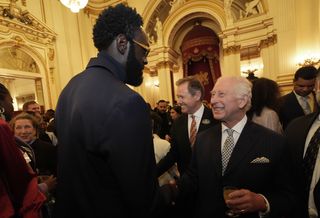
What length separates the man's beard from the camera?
122 cm

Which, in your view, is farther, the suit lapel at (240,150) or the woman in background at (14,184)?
the suit lapel at (240,150)

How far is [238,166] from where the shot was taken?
1626mm

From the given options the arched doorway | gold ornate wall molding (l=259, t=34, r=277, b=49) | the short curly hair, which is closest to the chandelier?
the arched doorway

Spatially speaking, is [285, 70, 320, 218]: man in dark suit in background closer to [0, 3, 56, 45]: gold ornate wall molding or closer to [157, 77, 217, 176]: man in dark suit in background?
[157, 77, 217, 176]: man in dark suit in background

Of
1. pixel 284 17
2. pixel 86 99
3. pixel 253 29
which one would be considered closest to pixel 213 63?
pixel 253 29

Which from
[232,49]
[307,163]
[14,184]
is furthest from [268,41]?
[14,184]

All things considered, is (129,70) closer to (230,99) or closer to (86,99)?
(86,99)

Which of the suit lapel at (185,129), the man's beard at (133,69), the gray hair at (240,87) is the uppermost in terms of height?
the man's beard at (133,69)

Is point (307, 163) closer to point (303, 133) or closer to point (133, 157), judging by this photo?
point (303, 133)

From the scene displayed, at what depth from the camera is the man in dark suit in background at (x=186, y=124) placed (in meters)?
2.66

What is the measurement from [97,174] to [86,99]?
34 cm

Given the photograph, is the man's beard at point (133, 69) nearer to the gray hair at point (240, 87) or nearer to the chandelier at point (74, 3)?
the gray hair at point (240, 87)

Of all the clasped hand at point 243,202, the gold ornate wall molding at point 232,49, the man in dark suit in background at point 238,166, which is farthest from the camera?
the gold ornate wall molding at point 232,49

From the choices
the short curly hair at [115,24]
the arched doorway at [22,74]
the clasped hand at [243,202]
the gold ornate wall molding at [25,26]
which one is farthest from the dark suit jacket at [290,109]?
the gold ornate wall molding at [25,26]
